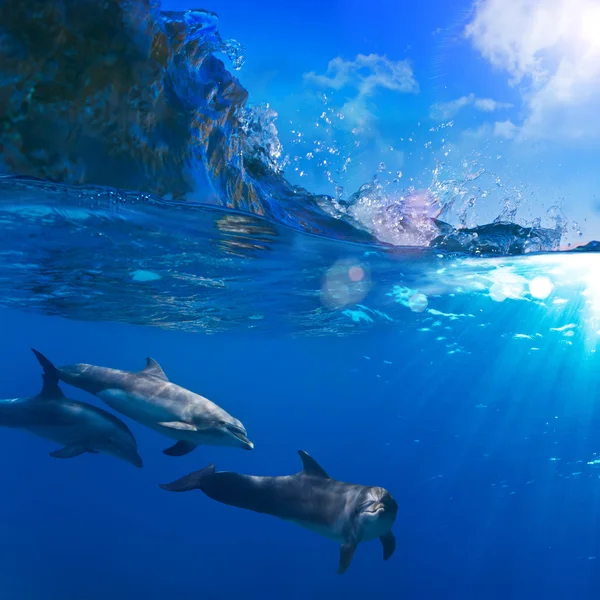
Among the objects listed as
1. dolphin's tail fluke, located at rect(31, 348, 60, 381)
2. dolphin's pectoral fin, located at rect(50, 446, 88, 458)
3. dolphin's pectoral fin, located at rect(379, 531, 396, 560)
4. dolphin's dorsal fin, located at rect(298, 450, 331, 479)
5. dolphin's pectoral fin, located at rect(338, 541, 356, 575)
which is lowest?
dolphin's pectoral fin, located at rect(50, 446, 88, 458)

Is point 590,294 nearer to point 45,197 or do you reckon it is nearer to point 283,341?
point 45,197

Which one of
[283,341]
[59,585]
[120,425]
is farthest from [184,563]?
[120,425]

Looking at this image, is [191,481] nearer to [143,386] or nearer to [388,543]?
[143,386]

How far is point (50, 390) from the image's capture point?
31.2ft

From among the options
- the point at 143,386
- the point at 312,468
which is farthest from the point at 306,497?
the point at 143,386

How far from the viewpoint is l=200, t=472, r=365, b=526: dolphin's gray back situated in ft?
20.3

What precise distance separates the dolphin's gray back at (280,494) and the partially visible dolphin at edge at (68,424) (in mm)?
3041

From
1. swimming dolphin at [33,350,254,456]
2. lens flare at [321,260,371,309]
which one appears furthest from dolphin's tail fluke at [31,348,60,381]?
lens flare at [321,260,371,309]

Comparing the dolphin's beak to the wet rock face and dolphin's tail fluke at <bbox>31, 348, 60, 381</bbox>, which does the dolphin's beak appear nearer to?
the wet rock face

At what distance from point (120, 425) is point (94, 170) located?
4.89 metres

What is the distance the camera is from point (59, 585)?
32.9m

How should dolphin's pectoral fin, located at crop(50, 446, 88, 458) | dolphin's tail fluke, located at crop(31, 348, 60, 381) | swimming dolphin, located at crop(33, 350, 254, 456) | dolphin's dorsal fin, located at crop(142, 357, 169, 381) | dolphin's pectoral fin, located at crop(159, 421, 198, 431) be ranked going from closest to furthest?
dolphin's pectoral fin, located at crop(159, 421, 198, 431) → swimming dolphin, located at crop(33, 350, 254, 456) → dolphin's pectoral fin, located at crop(50, 446, 88, 458) → dolphin's dorsal fin, located at crop(142, 357, 169, 381) → dolphin's tail fluke, located at crop(31, 348, 60, 381)

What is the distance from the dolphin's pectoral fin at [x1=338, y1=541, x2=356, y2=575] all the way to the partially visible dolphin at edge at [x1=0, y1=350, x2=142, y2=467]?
4.64 metres

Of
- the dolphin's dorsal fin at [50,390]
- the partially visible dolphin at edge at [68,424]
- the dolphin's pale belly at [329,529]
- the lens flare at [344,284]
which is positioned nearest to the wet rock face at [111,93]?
the dolphin's dorsal fin at [50,390]
